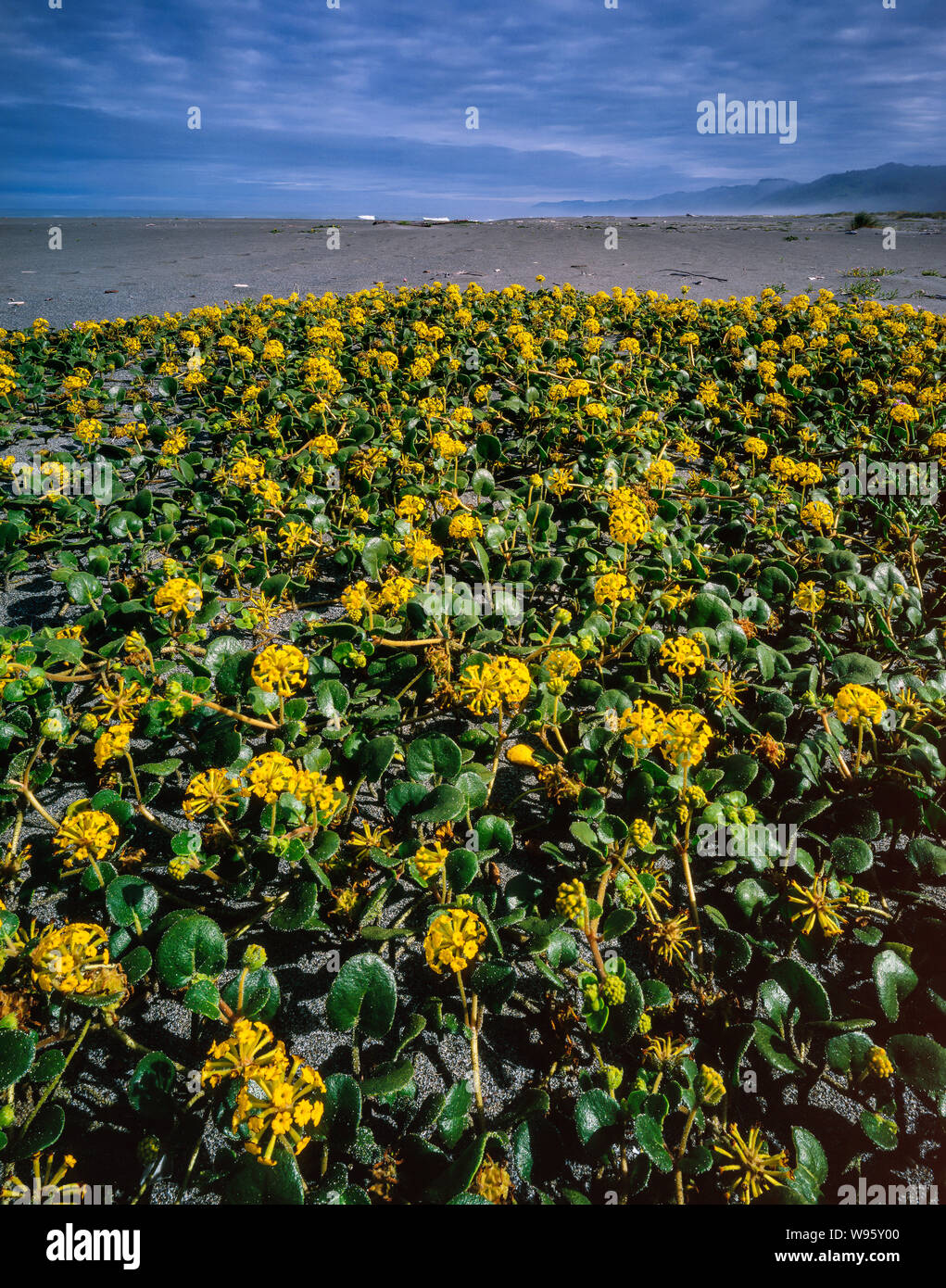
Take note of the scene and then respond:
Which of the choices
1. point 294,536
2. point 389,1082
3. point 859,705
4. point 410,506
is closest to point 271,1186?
point 389,1082

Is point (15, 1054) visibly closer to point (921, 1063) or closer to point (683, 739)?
point (683, 739)

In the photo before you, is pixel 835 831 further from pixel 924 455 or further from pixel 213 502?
pixel 213 502

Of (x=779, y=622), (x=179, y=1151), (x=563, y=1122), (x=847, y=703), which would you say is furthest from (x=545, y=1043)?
(x=779, y=622)

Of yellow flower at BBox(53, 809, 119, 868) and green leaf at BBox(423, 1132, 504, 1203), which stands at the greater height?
yellow flower at BBox(53, 809, 119, 868)

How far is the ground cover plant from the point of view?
4.74ft

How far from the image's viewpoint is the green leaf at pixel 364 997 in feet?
5.05

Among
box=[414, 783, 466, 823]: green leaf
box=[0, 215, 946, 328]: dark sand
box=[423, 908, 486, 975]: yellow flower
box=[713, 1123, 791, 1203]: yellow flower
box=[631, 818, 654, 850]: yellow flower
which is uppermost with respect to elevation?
box=[0, 215, 946, 328]: dark sand

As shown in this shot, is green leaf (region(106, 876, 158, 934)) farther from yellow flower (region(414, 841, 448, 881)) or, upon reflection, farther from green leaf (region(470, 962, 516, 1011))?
green leaf (region(470, 962, 516, 1011))

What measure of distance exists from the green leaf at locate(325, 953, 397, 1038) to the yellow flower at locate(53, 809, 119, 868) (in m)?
0.74

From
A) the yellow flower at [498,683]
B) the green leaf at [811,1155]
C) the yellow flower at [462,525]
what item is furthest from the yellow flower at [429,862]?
the yellow flower at [462,525]

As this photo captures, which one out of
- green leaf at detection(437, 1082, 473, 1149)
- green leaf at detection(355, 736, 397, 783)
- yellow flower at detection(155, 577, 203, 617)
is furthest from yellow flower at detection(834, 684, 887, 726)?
yellow flower at detection(155, 577, 203, 617)

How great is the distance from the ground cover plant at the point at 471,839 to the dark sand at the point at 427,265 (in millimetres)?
7894

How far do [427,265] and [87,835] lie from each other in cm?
1404

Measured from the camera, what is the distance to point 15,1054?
4.64ft
